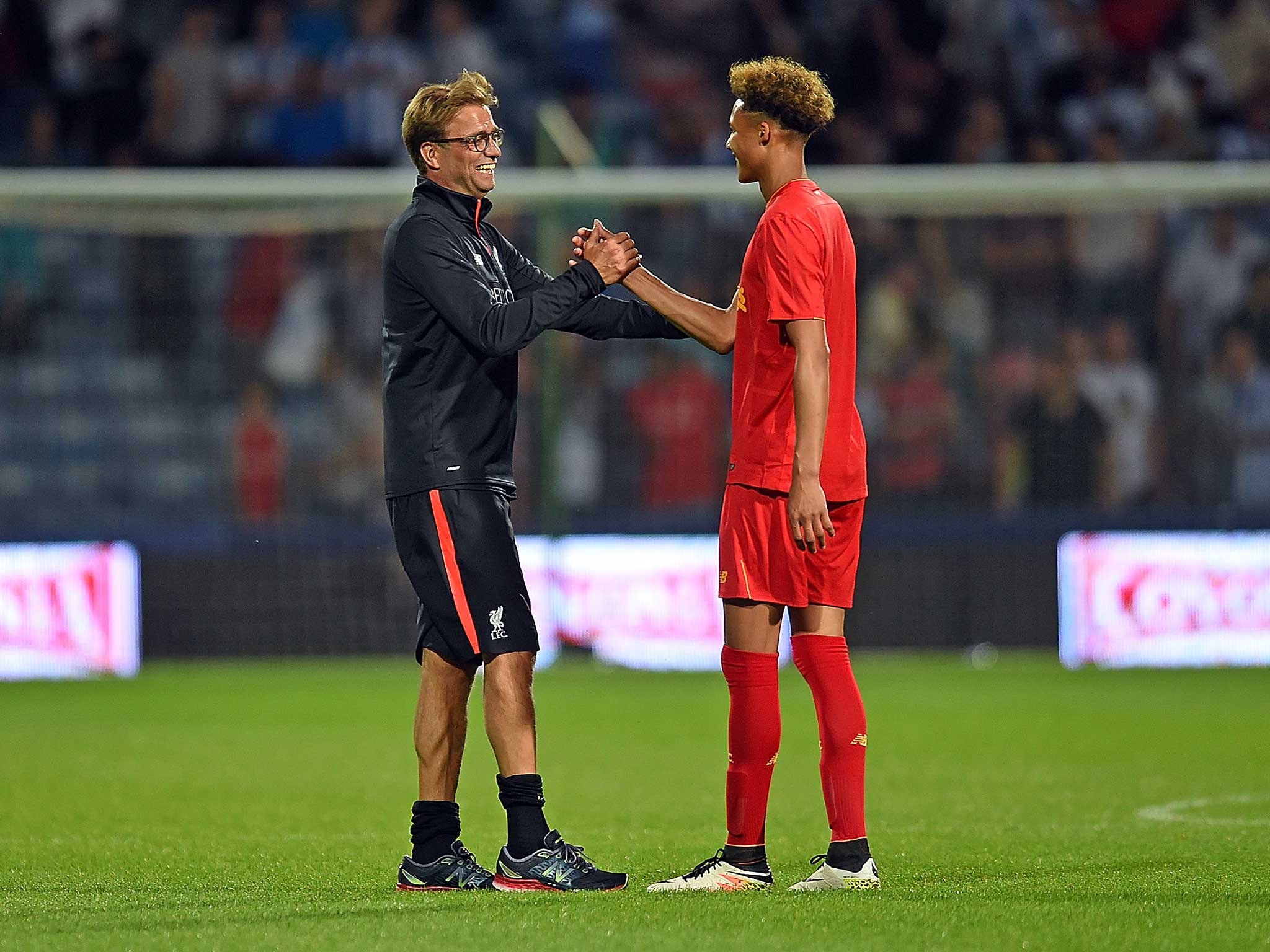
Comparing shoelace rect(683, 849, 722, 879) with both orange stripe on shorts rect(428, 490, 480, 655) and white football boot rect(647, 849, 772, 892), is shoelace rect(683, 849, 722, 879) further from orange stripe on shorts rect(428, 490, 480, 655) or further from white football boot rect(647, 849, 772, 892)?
orange stripe on shorts rect(428, 490, 480, 655)

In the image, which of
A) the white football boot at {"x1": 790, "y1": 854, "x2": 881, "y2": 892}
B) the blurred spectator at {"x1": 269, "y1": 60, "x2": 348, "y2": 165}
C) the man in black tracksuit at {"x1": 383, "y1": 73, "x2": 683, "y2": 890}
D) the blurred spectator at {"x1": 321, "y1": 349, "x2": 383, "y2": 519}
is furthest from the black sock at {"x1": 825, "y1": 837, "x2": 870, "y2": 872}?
the blurred spectator at {"x1": 269, "y1": 60, "x2": 348, "y2": 165}

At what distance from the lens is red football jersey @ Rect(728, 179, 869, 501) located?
4.48 meters

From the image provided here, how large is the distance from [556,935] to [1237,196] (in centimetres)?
880

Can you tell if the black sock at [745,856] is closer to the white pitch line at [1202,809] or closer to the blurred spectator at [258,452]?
the white pitch line at [1202,809]

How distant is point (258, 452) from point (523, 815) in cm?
919

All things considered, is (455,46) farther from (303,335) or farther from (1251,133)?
(1251,133)

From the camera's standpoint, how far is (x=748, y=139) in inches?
184

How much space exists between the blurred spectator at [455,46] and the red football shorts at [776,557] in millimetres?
12024

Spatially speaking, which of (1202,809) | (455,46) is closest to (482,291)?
(1202,809)

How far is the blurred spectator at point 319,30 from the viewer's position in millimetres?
16172

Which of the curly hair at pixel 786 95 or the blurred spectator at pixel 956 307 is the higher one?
the blurred spectator at pixel 956 307

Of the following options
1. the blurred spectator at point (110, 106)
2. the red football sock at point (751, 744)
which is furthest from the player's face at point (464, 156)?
the blurred spectator at point (110, 106)

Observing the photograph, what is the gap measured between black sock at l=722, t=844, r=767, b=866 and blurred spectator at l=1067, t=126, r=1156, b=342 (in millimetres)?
9603

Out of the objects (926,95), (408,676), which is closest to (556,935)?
(408,676)
